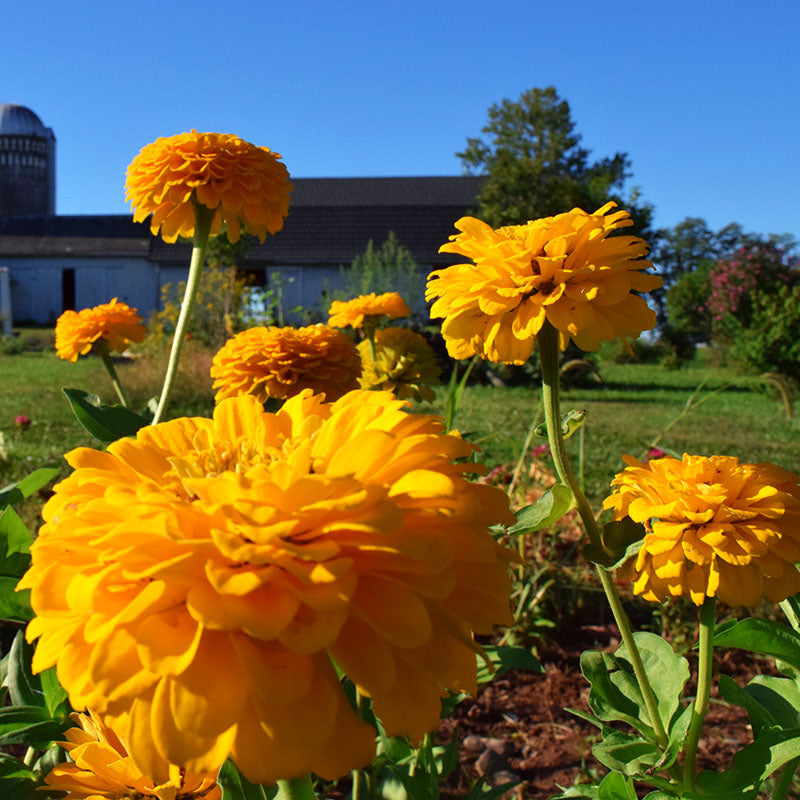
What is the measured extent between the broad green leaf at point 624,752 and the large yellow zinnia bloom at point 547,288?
60 cm

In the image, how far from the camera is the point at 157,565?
1.86 feet

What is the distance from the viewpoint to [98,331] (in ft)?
8.11

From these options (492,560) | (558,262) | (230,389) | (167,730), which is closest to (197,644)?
(167,730)

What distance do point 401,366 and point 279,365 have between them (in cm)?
87

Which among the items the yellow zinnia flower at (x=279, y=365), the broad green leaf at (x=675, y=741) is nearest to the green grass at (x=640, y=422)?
the yellow zinnia flower at (x=279, y=365)

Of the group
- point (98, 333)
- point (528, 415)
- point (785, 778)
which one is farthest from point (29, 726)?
point (528, 415)

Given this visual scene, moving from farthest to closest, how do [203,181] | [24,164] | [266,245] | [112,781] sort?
1. [24,164]
2. [266,245]
3. [203,181]
4. [112,781]

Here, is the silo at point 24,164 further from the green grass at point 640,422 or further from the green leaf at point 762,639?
the green leaf at point 762,639

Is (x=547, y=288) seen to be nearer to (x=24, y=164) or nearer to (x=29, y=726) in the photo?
(x=29, y=726)

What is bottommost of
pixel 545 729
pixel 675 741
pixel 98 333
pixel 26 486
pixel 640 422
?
pixel 545 729

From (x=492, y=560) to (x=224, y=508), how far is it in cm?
23

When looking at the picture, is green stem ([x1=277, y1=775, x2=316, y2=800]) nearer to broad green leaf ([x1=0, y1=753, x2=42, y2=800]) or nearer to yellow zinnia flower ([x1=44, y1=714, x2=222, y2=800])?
yellow zinnia flower ([x1=44, y1=714, x2=222, y2=800])

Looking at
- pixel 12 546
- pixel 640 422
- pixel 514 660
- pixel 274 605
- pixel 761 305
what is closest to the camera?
pixel 274 605

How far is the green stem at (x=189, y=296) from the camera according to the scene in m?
1.50
